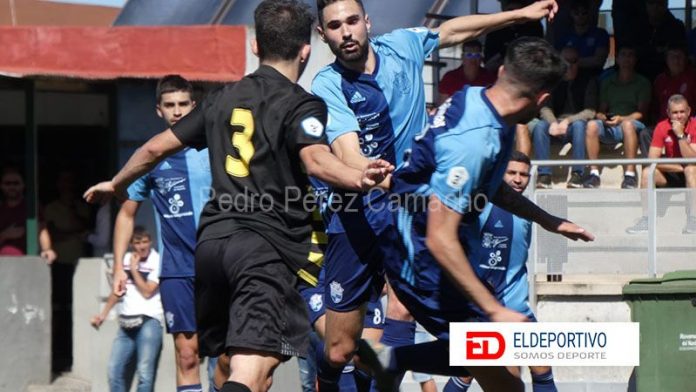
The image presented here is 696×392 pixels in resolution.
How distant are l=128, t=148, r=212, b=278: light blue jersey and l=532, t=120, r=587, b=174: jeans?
5.68 m

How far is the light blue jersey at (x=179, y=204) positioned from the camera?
10.0 meters

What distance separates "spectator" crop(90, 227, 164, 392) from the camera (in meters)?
11.4

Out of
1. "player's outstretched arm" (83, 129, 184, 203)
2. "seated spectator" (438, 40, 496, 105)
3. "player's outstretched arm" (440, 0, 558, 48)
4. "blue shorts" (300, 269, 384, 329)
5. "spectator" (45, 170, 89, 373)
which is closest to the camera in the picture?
"player's outstretched arm" (83, 129, 184, 203)

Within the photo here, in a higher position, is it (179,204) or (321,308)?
(179,204)

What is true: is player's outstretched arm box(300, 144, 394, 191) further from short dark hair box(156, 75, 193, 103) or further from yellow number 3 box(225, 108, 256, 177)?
short dark hair box(156, 75, 193, 103)

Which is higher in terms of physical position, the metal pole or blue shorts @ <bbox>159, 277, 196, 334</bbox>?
the metal pole

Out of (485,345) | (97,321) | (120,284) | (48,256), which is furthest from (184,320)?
(48,256)

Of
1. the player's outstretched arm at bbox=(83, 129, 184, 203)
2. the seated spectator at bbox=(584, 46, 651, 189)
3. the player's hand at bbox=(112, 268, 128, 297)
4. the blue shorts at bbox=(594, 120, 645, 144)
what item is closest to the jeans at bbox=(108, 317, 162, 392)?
the player's hand at bbox=(112, 268, 128, 297)

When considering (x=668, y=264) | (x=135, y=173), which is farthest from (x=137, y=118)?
→ (x=135, y=173)

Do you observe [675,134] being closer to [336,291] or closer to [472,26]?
[472,26]

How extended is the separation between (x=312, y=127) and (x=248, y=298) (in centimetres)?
87

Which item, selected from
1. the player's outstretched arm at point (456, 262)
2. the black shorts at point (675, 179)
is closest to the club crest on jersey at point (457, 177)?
the player's outstretched arm at point (456, 262)

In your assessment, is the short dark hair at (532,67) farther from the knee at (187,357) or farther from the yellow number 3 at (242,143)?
the knee at (187,357)

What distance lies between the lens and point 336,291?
27.2 feet
